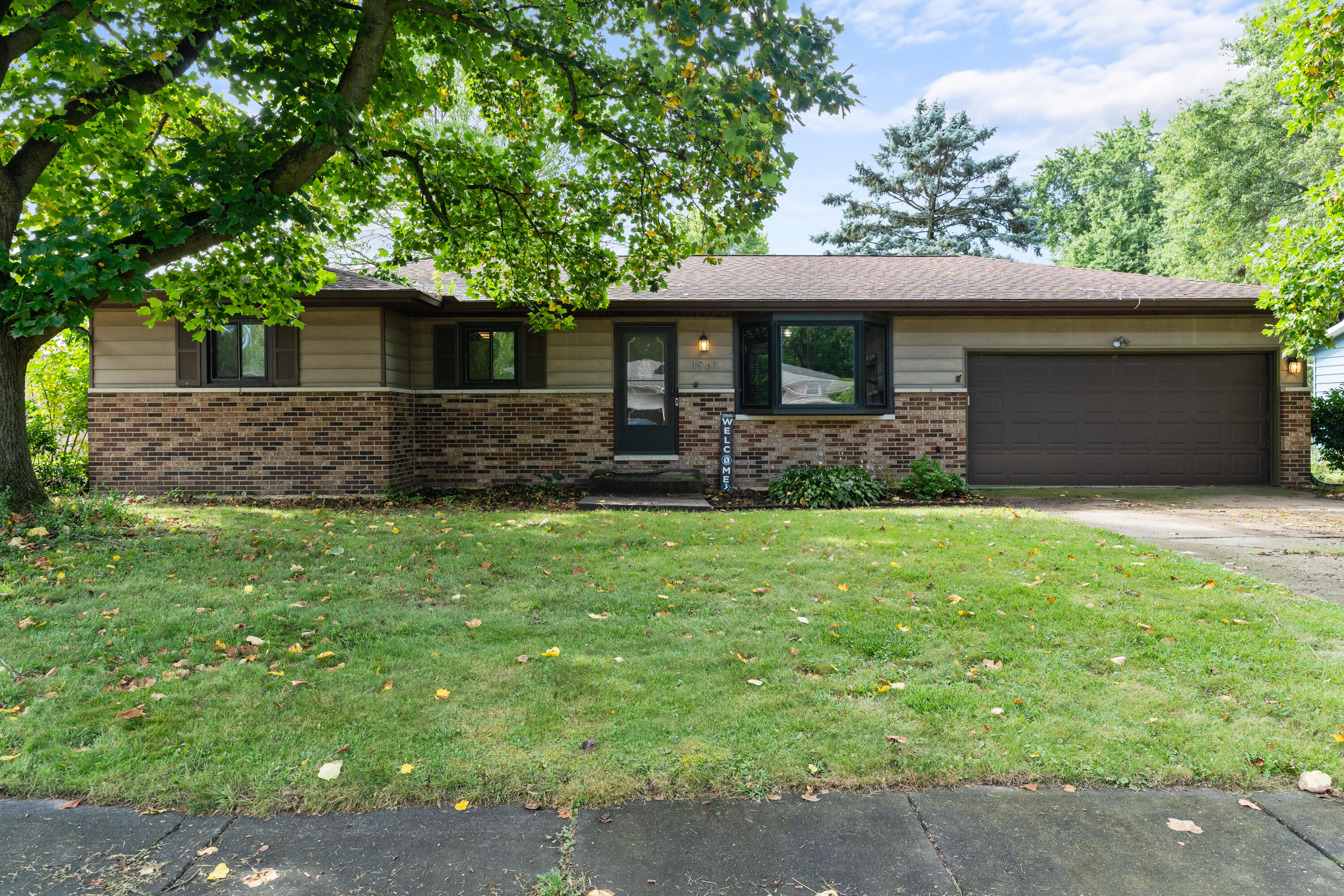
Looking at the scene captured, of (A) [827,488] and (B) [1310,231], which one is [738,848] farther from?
(B) [1310,231]

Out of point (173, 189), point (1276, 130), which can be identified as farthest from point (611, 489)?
point (1276, 130)

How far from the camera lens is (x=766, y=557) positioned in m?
→ 5.62

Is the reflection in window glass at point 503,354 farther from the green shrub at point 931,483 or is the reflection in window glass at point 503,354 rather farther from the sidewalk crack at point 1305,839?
the sidewalk crack at point 1305,839

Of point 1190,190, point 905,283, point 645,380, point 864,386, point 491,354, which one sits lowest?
point 864,386

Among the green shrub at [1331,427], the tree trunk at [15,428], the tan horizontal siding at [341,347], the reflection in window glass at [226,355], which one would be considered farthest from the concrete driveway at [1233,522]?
the reflection in window glass at [226,355]

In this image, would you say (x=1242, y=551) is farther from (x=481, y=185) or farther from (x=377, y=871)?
(x=481, y=185)

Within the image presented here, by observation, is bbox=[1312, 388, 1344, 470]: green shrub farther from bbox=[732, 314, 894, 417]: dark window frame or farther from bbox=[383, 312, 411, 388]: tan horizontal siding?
bbox=[383, 312, 411, 388]: tan horizontal siding

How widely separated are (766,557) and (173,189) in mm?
5583

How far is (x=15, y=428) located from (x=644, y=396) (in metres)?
6.87

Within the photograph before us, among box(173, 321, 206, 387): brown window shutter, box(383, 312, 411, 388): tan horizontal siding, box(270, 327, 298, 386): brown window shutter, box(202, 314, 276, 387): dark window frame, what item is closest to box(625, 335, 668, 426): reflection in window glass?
box(383, 312, 411, 388): tan horizontal siding

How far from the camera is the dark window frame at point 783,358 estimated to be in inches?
401

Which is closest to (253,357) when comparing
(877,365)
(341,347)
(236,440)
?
(236,440)

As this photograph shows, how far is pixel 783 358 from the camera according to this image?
33.7 feet

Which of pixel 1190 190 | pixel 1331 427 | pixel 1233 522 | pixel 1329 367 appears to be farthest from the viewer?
pixel 1190 190
